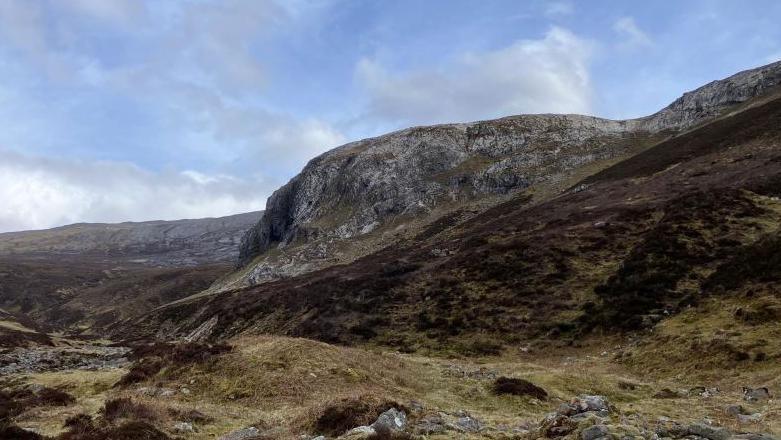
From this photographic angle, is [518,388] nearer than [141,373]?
Yes

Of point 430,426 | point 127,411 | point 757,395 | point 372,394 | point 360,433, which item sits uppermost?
point 127,411

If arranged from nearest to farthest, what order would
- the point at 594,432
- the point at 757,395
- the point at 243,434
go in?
the point at 594,432
the point at 243,434
the point at 757,395

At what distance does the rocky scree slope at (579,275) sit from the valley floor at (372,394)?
13.3 ft

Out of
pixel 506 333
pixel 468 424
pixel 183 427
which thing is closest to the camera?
pixel 468 424

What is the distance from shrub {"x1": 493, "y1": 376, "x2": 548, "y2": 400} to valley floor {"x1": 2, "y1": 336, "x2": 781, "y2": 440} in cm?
31

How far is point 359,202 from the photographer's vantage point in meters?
111

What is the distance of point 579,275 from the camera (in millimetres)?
39719

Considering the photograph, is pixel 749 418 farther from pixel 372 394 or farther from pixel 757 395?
pixel 372 394

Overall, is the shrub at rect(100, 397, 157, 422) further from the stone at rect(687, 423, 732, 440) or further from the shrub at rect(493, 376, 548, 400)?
the stone at rect(687, 423, 732, 440)

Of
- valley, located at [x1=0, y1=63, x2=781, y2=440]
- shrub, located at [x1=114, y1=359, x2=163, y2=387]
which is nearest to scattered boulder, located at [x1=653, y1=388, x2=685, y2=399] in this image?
valley, located at [x1=0, y1=63, x2=781, y2=440]

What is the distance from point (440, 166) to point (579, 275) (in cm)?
7485

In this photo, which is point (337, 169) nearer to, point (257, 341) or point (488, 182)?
point (488, 182)

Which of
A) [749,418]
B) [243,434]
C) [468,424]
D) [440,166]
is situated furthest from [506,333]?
[440,166]

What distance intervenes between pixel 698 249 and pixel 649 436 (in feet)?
100
